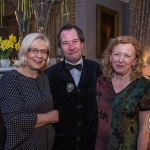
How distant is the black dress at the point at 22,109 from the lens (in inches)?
46.9

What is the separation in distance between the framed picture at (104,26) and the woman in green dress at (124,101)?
94.5 inches

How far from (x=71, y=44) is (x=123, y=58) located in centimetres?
48

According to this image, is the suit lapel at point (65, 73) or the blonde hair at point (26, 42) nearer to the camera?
the blonde hair at point (26, 42)

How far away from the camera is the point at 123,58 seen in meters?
1.21

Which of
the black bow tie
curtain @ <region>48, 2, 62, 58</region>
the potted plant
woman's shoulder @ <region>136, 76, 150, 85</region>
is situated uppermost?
curtain @ <region>48, 2, 62, 58</region>

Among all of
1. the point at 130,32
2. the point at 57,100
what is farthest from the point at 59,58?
the point at 130,32

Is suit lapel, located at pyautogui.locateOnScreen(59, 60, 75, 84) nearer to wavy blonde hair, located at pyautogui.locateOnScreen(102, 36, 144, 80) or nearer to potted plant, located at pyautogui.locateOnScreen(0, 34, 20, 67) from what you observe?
wavy blonde hair, located at pyautogui.locateOnScreen(102, 36, 144, 80)

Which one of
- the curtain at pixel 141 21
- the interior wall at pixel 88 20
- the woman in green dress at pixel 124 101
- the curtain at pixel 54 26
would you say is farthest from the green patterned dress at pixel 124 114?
the curtain at pixel 141 21

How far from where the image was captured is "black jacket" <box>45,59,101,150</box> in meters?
1.55

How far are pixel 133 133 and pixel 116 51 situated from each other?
1.55 ft

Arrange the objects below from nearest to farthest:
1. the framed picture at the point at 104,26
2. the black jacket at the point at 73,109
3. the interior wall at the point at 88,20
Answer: the black jacket at the point at 73,109 < the interior wall at the point at 88,20 < the framed picture at the point at 104,26

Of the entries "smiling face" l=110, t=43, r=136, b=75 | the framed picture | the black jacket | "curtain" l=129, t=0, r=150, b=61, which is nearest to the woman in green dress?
"smiling face" l=110, t=43, r=136, b=75

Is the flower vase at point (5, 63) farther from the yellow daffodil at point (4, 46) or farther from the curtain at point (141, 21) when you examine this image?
the curtain at point (141, 21)

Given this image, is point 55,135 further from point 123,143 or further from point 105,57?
point 105,57
